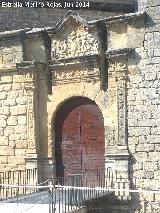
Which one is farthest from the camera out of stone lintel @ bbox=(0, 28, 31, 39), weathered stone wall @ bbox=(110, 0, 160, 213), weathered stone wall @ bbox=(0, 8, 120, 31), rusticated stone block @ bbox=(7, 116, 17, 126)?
weathered stone wall @ bbox=(0, 8, 120, 31)

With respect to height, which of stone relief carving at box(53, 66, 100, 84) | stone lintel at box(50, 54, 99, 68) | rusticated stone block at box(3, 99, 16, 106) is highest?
stone lintel at box(50, 54, 99, 68)

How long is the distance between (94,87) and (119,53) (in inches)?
43.0

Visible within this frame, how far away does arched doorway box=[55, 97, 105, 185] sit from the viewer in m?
11.4

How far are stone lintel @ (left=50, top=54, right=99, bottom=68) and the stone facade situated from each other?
3 cm

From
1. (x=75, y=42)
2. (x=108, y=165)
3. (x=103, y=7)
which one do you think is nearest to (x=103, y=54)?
(x=75, y=42)

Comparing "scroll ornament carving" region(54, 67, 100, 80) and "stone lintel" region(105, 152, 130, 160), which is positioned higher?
"scroll ornament carving" region(54, 67, 100, 80)

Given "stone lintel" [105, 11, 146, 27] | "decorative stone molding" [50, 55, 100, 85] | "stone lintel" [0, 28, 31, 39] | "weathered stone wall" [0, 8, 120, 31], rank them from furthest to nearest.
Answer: "weathered stone wall" [0, 8, 120, 31] < "stone lintel" [0, 28, 31, 39] < "decorative stone molding" [50, 55, 100, 85] < "stone lintel" [105, 11, 146, 27]

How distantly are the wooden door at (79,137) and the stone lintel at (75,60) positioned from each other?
97 centimetres

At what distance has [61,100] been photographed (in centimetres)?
1174

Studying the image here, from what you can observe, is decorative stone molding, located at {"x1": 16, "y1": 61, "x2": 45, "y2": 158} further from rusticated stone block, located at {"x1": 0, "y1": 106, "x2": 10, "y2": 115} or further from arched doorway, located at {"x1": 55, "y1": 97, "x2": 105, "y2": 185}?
rusticated stone block, located at {"x1": 0, "y1": 106, "x2": 10, "y2": 115}

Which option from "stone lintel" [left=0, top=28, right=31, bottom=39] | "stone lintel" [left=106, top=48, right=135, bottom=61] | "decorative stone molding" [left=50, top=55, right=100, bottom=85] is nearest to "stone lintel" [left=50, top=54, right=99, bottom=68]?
"decorative stone molding" [left=50, top=55, right=100, bottom=85]

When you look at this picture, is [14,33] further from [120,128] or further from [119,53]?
[120,128]

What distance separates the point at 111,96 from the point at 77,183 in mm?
2260

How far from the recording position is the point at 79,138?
1163 cm
